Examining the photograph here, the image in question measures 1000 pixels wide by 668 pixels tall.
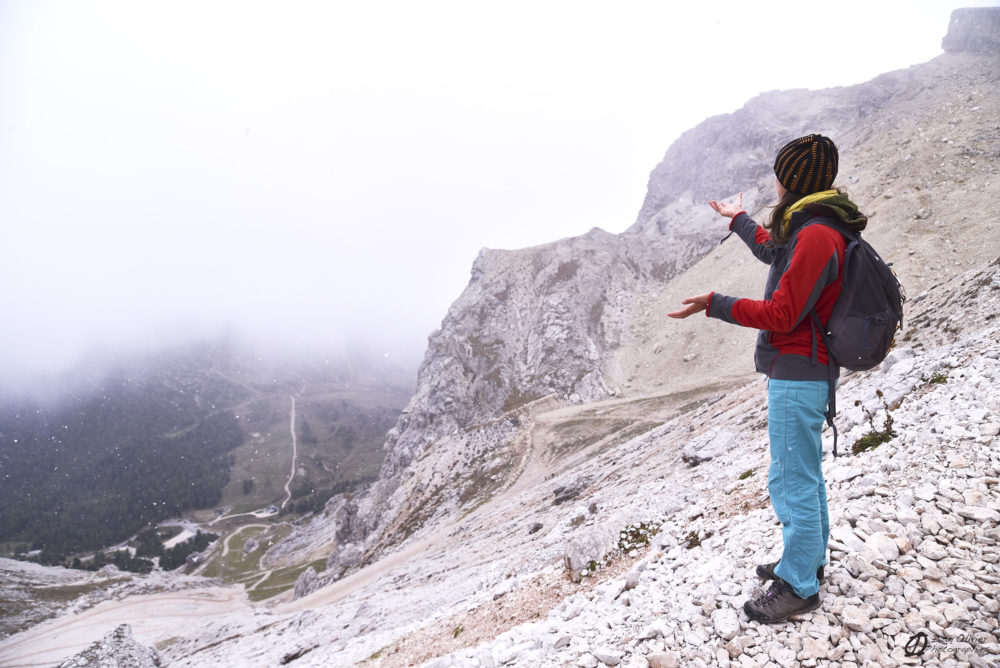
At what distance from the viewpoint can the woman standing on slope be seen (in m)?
4.25

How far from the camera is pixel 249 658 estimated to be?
25922mm

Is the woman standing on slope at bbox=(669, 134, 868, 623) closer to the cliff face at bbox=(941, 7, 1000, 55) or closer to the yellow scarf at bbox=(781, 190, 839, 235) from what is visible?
the yellow scarf at bbox=(781, 190, 839, 235)

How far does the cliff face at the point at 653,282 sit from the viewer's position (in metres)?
52.0

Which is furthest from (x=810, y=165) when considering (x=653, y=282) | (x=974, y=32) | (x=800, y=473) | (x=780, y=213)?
→ (x=974, y=32)

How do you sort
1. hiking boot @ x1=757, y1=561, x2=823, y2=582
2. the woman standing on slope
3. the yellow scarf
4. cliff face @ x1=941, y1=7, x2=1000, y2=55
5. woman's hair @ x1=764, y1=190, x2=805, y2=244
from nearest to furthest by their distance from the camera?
the woman standing on slope, the yellow scarf, woman's hair @ x1=764, y1=190, x2=805, y2=244, hiking boot @ x1=757, y1=561, x2=823, y2=582, cliff face @ x1=941, y1=7, x2=1000, y2=55

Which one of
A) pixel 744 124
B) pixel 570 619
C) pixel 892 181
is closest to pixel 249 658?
pixel 570 619

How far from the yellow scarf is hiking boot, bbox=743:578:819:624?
4.07m

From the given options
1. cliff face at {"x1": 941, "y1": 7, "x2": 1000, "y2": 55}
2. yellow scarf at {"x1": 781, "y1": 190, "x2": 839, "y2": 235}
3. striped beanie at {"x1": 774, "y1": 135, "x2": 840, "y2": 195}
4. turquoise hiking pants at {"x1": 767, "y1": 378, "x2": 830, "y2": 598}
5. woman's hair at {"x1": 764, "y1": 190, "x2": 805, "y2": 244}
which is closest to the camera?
yellow scarf at {"x1": 781, "y1": 190, "x2": 839, "y2": 235}

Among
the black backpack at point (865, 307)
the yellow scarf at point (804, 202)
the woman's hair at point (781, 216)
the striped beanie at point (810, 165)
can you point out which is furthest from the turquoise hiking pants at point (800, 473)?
the striped beanie at point (810, 165)

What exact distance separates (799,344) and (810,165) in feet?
6.82

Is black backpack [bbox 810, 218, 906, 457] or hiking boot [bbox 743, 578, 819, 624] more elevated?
black backpack [bbox 810, 218, 906, 457]

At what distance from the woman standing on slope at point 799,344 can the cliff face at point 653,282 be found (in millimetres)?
45113

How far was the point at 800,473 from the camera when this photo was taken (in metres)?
4.68

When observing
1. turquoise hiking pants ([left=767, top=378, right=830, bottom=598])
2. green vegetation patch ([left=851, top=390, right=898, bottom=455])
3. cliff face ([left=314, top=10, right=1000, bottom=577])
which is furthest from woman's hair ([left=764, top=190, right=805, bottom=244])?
cliff face ([left=314, top=10, right=1000, bottom=577])
